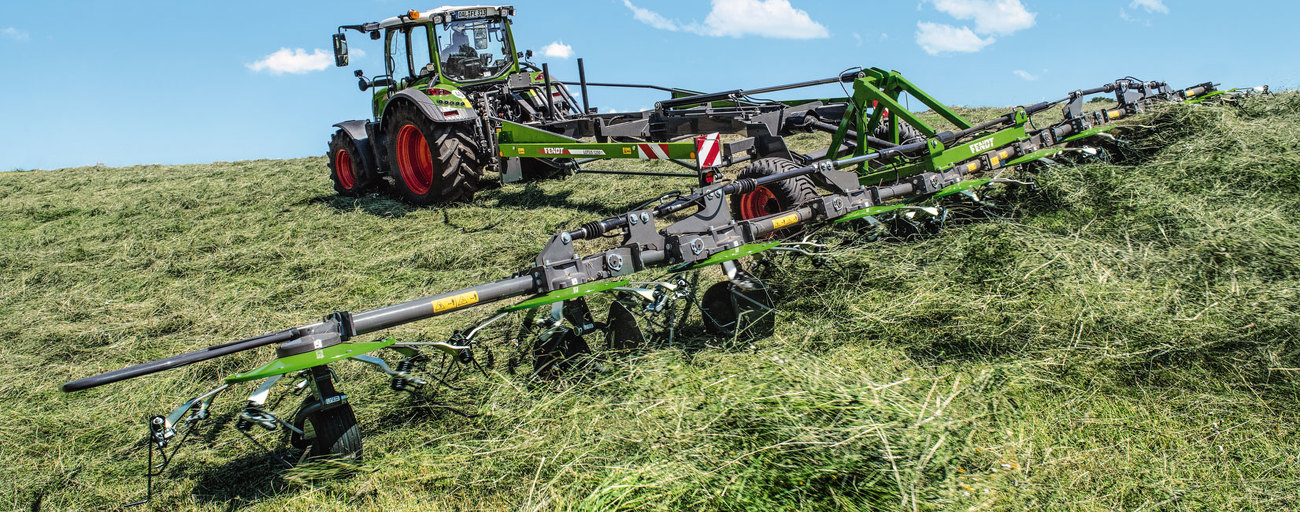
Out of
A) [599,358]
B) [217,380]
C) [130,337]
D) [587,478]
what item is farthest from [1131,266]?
[130,337]

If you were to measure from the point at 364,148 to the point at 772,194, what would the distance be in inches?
226

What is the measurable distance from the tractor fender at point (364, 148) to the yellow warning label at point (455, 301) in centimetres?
676

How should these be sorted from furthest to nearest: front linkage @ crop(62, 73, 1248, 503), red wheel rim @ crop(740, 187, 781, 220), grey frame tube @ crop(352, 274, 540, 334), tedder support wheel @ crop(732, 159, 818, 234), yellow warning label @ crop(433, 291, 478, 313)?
red wheel rim @ crop(740, 187, 781, 220) → tedder support wheel @ crop(732, 159, 818, 234) → yellow warning label @ crop(433, 291, 478, 313) → grey frame tube @ crop(352, 274, 540, 334) → front linkage @ crop(62, 73, 1248, 503)

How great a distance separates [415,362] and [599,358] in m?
0.81

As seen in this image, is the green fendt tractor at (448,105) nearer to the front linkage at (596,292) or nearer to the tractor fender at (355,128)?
the tractor fender at (355,128)

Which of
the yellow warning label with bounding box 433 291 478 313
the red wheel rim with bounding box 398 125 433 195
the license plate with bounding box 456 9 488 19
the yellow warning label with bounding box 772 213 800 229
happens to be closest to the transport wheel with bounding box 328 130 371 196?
the red wheel rim with bounding box 398 125 433 195

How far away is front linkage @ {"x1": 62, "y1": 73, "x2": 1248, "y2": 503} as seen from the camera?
3.00m

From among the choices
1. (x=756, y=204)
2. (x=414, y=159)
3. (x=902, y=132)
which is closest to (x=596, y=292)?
(x=756, y=204)

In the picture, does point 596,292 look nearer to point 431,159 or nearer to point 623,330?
point 623,330

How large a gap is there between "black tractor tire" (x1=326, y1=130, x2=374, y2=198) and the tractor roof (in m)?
1.59

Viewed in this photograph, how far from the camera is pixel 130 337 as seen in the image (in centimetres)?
523

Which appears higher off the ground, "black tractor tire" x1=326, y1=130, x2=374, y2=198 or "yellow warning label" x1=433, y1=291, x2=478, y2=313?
"black tractor tire" x1=326, y1=130, x2=374, y2=198

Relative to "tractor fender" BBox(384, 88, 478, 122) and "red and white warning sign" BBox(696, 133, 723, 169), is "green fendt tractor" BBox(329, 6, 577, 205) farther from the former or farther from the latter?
"red and white warning sign" BBox(696, 133, 723, 169)

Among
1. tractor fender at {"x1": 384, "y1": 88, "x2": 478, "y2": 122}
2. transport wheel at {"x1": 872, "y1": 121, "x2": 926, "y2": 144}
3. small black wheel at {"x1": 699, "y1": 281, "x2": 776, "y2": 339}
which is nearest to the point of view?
small black wheel at {"x1": 699, "y1": 281, "x2": 776, "y2": 339}
